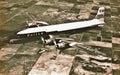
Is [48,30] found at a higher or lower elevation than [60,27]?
higher

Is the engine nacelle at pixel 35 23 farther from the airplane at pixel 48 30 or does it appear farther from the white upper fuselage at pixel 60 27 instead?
the white upper fuselage at pixel 60 27


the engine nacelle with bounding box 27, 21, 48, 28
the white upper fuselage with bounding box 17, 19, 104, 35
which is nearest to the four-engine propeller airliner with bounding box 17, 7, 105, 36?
the white upper fuselage with bounding box 17, 19, 104, 35

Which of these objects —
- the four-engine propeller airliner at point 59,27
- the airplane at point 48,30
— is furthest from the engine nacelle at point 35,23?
the four-engine propeller airliner at point 59,27

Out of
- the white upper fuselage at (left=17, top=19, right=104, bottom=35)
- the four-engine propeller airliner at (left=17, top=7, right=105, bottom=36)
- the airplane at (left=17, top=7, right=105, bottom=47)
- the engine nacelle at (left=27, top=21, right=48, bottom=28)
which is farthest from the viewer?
the engine nacelle at (left=27, top=21, right=48, bottom=28)

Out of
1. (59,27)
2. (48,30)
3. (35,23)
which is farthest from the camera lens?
(35,23)

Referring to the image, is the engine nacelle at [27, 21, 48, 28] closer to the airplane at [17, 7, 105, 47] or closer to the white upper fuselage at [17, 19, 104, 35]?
the airplane at [17, 7, 105, 47]

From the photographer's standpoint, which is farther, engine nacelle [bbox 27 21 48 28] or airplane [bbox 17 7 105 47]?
engine nacelle [bbox 27 21 48 28]

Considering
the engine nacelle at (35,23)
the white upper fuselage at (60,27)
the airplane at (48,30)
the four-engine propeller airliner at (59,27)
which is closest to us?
the airplane at (48,30)

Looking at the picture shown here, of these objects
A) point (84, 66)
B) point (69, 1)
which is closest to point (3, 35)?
point (84, 66)

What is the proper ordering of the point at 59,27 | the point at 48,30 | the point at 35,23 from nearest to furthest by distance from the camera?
1. the point at 48,30
2. the point at 59,27
3. the point at 35,23

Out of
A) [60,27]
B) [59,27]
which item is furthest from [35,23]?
[60,27]

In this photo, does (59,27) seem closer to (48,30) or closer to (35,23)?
(48,30)

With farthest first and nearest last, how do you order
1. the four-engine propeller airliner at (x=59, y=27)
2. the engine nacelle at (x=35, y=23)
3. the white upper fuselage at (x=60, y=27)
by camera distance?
the engine nacelle at (x=35, y=23)
the white upper fuselage at (x=60, y=27)
the four-engine propeller airliner at (x=59, y=27)
